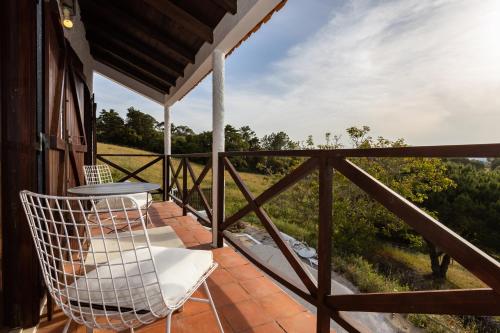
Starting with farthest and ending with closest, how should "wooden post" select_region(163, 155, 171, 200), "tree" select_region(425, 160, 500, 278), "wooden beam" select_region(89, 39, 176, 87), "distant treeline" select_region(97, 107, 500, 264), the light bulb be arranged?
"tree" select_region(425, 160, 500, 278) → "distant treeline" select_region(97, 107, 500, 264) → "wooden post" select_region(163, 155, 171, 200) → "wooden beam" select_region(89, 39, 176, 87) → the light bulb

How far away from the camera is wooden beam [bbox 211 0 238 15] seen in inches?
85.9

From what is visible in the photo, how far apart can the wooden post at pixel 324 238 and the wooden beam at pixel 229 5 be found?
167 cm

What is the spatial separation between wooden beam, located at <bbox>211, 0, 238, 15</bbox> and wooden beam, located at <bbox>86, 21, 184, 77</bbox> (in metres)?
1.71

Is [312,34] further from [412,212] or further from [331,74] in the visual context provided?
[412,212]

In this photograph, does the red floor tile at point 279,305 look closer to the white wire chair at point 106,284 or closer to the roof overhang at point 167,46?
the white wire chair at point 106,284

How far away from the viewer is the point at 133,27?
3180 mm

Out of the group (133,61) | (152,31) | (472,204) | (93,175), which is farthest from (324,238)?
(472,204)

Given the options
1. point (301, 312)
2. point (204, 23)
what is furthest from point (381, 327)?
point (204, 23)

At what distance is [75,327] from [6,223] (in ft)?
2.27

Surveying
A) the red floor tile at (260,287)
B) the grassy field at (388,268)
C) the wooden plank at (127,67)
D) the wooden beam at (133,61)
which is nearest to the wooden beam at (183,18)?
the wooden beam at (133,61)

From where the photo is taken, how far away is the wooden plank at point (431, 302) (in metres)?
0.77

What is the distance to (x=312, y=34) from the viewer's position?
1065cm

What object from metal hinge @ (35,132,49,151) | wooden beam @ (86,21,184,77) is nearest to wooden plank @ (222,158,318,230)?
metal hinge @ (35,132,49,151)

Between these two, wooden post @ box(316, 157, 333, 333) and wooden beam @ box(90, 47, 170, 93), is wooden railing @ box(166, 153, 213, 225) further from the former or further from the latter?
wooden post @ box(316, 157, 333, 333)
